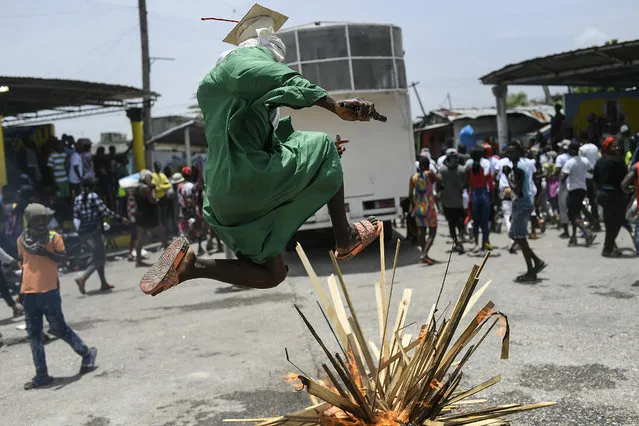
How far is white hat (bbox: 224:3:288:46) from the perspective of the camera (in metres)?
3.16

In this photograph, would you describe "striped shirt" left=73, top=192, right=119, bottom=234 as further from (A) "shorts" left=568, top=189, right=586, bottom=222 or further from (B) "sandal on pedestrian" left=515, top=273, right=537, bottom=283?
(A) "shorts" left=568, top=189, right=586, bottom=222

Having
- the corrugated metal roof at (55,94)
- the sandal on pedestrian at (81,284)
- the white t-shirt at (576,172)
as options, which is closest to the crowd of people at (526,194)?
the white t-shirt at (576,172)

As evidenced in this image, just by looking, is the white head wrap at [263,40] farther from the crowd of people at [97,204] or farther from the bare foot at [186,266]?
the crowd of people at [97,204]

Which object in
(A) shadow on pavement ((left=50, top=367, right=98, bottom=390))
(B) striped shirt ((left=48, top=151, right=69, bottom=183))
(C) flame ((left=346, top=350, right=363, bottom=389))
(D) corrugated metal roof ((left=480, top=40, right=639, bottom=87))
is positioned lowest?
(A) shadow on pavement ((left=50, top=367, right=98, bottom=390))

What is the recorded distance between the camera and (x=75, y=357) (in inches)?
265

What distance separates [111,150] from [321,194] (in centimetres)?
1554

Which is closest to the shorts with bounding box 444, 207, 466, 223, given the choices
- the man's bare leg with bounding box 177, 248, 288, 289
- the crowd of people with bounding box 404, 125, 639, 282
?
the crowd of people with bounding box 404, 125, 639, 282

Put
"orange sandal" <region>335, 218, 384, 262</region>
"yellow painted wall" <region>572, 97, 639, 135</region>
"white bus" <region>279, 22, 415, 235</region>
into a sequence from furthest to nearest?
"yellow painted wall" <region>572, 97, 639, 135</region>
"white bus" <region>279, 22, 415, 235</region>
"orange sandal" <region>335, 218, 384, 262</region>

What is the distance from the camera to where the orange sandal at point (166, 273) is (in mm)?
2969

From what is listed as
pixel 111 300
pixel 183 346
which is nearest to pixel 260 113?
pixel 183 346

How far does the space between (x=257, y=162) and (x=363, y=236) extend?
80 cm

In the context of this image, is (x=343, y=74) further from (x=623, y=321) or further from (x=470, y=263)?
(x=623, y=321)

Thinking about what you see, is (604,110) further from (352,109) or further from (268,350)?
(352,109)

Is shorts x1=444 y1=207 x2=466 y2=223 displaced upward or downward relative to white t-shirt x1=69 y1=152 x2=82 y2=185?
downward
